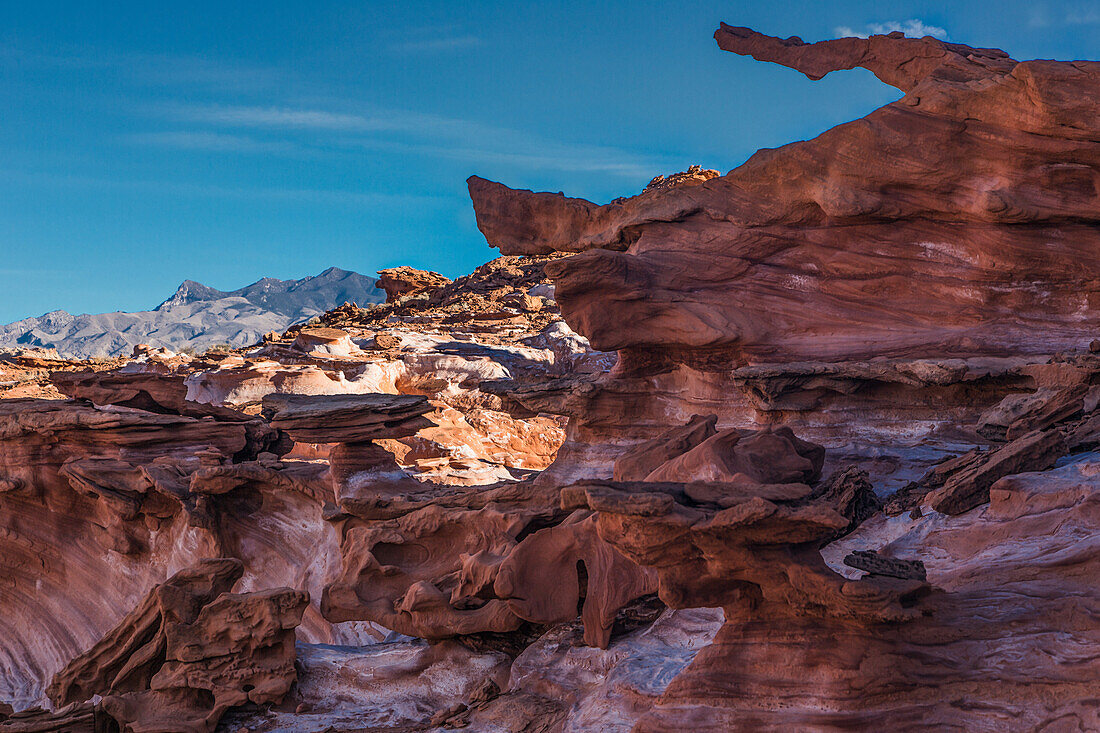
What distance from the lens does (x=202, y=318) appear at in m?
111

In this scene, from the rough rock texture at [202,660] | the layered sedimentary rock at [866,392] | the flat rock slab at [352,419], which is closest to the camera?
the layered sedimentary rock at [866,392]

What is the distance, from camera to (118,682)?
838 centimetres

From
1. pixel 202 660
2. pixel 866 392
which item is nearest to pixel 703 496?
pixel 202 660

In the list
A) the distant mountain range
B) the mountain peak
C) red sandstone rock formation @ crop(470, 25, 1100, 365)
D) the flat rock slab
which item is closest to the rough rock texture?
the flat rock slab

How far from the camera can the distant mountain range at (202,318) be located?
331 feet

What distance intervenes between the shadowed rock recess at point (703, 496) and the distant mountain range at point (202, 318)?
3205 inches

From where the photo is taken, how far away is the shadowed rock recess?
208 inches

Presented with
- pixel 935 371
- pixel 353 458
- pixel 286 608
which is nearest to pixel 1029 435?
pixel 935 371

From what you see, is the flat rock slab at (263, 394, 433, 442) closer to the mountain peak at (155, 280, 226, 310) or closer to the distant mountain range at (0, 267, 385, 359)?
the distant mountain range at (0, 267, 385, 359)

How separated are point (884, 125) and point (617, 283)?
3.70 m

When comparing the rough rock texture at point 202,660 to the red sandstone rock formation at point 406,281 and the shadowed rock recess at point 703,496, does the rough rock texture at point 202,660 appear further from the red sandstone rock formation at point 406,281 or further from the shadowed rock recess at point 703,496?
the red sandstone rock formation at point 406,281

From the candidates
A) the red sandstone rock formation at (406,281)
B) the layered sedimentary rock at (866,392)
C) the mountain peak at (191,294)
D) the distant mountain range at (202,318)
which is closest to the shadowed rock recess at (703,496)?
the layered sedimentary rock at (866,392)

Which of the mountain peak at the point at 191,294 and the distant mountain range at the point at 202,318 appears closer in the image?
the distant mountain range at the point at 202,318

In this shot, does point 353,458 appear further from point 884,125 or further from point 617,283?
point 884,125
